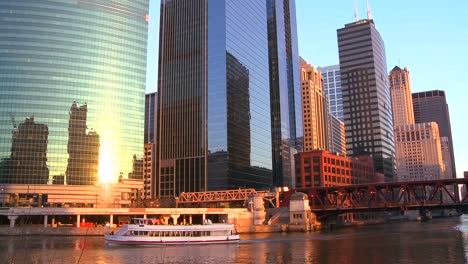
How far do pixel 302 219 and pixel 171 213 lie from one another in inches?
1682

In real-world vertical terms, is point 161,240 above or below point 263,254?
above

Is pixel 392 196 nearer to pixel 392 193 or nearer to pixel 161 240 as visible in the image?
pixel 392 193

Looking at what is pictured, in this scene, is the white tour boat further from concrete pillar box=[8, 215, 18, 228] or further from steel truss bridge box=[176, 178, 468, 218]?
steel truss bridge box=[176, 178, 468, 218]

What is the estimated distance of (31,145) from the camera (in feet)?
632

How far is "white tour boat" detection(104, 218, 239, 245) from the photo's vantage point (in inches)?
3969

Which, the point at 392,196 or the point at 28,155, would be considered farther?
the point at 28,155

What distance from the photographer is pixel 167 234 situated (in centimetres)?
10294

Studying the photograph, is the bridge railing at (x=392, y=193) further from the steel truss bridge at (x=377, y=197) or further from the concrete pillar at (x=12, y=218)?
the concrete pillar at (x=12, y=218)

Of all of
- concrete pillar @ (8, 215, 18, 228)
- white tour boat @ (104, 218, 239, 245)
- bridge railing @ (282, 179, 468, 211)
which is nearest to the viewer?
white tour boat @ (104, 218, 239, 245)

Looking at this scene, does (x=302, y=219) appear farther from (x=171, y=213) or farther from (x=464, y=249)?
(x=464, y=249)

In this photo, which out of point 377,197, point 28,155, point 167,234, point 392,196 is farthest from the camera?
point 28,155

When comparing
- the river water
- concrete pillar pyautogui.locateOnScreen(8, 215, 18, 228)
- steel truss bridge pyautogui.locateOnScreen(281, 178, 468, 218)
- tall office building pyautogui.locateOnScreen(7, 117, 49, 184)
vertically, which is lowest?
the river water

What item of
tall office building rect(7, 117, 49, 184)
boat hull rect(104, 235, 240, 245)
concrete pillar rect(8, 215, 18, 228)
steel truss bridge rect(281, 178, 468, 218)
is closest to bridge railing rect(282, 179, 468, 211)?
steel truss bridge rect(281, 178, 468, 218)

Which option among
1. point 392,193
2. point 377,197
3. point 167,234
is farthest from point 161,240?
point 377,197
